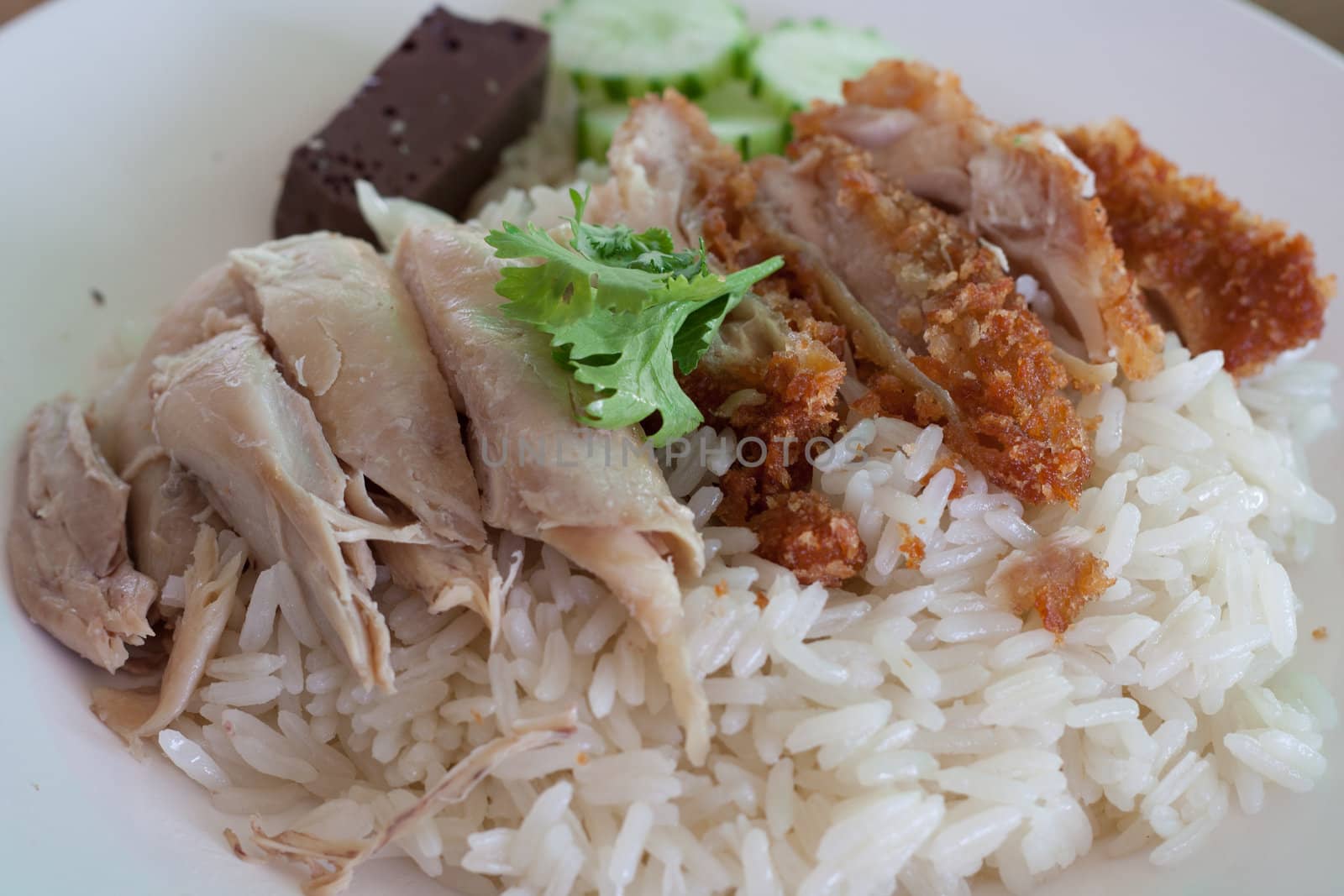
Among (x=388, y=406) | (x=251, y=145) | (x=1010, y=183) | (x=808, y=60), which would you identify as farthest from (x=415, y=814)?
(x=808, y=60)

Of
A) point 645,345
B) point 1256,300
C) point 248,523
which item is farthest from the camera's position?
point 1256,300

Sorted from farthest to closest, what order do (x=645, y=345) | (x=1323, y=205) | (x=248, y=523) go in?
(x=1323, y=205) < (x=248, y=523) < (x=645, y=345)

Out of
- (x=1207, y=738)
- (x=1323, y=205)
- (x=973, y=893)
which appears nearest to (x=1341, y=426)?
(x=1323, y=205)

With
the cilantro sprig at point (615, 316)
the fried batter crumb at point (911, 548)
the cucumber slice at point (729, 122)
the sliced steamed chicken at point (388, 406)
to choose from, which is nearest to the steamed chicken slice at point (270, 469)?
the sliced steamed chicken at point (388, 406)

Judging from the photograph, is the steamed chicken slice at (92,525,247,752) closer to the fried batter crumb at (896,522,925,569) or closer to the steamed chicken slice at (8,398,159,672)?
the steamed chicken slice at (8,398,159,672)

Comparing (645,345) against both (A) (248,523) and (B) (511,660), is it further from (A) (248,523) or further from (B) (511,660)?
(A) (248,523)

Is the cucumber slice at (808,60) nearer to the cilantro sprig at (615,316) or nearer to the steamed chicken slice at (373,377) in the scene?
Answer: the cilantro sprig at (615,316)

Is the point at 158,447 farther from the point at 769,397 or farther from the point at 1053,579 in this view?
the point at 1053,579
